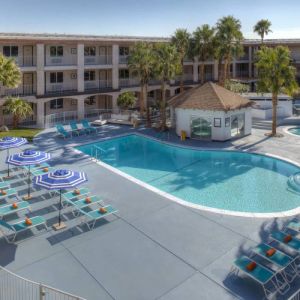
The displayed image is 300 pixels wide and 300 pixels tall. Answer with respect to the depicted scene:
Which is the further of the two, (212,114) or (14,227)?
(212,114)

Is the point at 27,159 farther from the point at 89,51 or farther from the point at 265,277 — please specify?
the point at 89,51

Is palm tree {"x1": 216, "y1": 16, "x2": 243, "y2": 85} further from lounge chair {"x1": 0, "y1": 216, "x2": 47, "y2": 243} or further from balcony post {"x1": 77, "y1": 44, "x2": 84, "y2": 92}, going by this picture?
lounge chair {"x1": 0, "y1": 216, "x2": 47, "y2": 243}

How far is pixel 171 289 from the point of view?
33.6ft

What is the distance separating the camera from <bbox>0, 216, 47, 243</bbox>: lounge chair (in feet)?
41.8

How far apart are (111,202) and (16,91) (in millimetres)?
23857

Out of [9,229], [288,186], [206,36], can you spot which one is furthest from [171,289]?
[206,36]

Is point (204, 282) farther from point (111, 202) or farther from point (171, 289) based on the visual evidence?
point (111, 202)

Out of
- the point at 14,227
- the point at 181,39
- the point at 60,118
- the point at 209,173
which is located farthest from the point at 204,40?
the point at 14,227

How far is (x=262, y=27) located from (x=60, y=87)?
38658 mm

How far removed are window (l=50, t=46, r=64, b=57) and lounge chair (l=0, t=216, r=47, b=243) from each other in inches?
1143

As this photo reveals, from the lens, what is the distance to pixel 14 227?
1291 centimetres

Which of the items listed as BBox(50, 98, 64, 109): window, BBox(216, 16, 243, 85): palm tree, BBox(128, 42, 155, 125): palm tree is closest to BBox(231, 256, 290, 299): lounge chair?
BBox(128, 42, 155, 125): palm tree

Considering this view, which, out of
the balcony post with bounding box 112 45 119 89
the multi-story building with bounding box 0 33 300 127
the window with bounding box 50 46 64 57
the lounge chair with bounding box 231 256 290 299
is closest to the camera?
the lounge chair with bounding box 231 256 290 299

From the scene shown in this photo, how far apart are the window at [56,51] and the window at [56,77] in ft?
6.92
